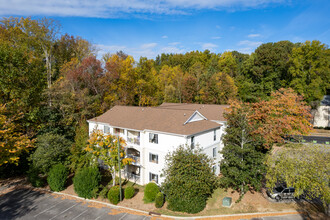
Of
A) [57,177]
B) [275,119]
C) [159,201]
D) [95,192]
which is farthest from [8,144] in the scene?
[275,119]

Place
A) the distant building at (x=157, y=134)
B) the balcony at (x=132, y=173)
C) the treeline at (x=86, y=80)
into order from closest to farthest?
the distant building at (x=157, y=134) < the balcony at (x=132, y=173) < the treeline at (x=86, y=80)

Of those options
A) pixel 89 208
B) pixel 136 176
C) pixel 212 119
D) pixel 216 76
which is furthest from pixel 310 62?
pixel 89 208

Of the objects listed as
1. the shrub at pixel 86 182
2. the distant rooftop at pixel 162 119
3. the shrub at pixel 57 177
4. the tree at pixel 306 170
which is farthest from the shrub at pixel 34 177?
the tree at pixel 306 170

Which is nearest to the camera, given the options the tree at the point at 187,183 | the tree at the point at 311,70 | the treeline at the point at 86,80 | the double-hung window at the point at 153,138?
the tree at the point at 187,183

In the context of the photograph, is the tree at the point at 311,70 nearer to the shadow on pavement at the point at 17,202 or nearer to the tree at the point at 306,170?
the tree at the point at 306,170

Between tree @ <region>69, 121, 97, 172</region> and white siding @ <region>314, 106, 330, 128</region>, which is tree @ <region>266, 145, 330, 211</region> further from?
white siding @ <region>314, 106, 330, 128</region>

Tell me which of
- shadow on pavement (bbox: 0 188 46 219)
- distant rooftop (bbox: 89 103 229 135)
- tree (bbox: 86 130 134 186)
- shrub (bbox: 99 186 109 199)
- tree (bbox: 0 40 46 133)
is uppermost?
tree (bbox: 0 40 46 133)

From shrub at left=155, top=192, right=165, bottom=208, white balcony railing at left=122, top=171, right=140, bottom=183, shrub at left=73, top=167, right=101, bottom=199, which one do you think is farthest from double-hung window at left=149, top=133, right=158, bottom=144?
shrub at left=73, top=167, right=101, bottom=199
